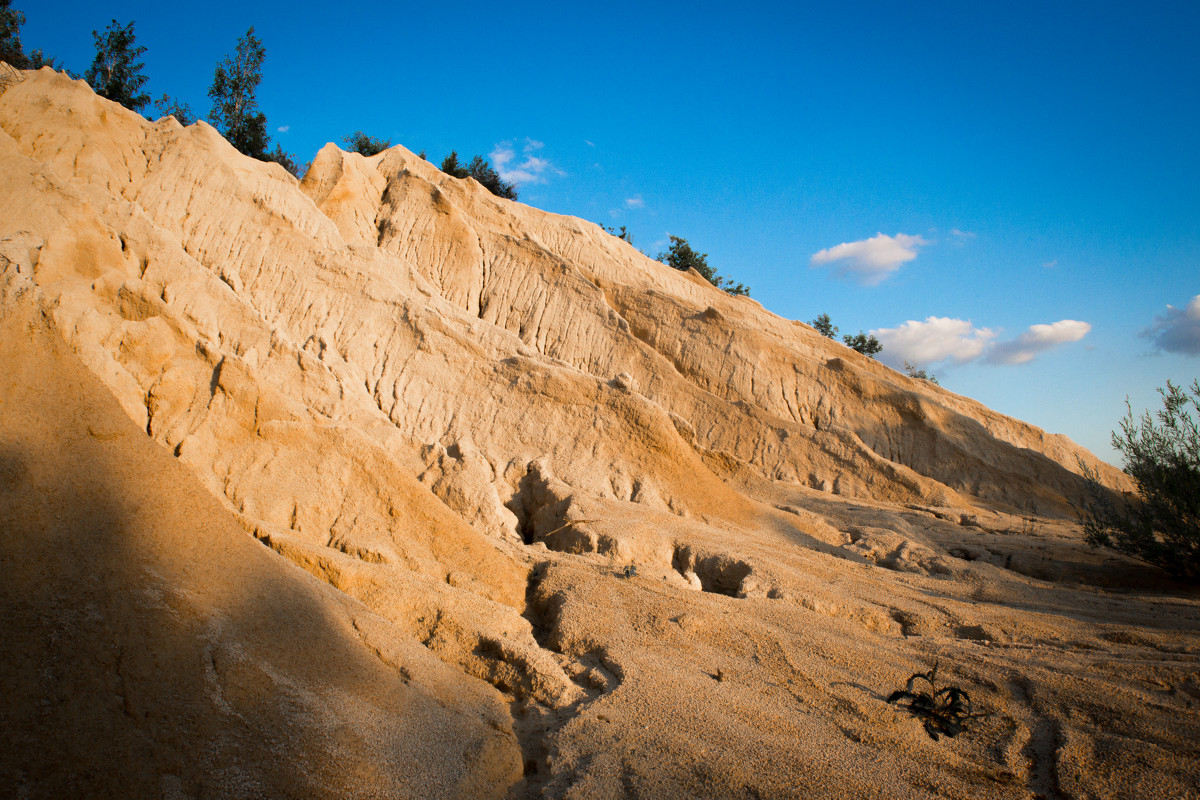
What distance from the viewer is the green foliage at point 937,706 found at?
467cm

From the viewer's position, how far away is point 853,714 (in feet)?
15.8

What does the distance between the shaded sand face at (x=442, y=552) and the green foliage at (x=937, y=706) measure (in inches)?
4.7

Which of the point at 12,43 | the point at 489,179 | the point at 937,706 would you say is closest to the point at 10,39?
the point at 12,43

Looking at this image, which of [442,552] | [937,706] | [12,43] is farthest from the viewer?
[12,43]

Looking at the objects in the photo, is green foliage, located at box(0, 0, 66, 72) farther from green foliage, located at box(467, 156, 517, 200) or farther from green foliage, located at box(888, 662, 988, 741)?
green foliage, located at box(888, 662, 988, 741)

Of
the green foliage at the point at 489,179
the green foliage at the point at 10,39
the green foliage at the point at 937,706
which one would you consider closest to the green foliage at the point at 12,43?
the green foliage at the point at 10,39

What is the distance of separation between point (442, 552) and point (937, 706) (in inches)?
195

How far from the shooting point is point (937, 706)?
196 inches

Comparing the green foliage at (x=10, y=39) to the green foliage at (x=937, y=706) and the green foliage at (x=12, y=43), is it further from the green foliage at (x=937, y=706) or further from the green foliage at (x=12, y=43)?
the green foliage at (x=937, y=706)

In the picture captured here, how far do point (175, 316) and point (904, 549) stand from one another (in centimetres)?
1197

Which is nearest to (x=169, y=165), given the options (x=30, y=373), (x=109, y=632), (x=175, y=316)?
(x=175, y=316)

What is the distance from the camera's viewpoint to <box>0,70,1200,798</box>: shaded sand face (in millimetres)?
3566

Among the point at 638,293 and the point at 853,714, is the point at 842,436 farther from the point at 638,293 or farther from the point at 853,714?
the point at 853,714

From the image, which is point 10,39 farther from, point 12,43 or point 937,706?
point 937,706
